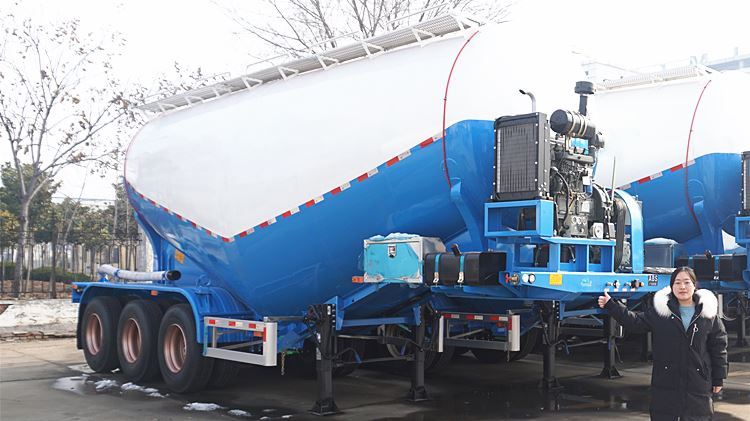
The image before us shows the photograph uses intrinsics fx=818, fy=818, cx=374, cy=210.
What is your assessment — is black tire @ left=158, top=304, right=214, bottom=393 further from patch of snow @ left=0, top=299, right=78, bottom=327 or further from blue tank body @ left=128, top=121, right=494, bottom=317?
patch of snow @ left=0, top=299, right=78, bottom=327

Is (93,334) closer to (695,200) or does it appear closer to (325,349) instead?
(325,349)

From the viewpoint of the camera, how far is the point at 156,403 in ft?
29.9

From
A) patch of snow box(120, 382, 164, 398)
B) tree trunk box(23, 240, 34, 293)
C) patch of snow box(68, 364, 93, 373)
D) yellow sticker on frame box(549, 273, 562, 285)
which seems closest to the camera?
yellow sticker on frame box(549, 273, 562, 285)

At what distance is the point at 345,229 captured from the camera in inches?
321

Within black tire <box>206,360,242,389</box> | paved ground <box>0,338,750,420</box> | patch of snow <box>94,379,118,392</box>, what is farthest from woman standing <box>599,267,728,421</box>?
patch of snow <box>94,379,118,392</box>

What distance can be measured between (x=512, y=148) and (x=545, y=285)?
48.4 inches

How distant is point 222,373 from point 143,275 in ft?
6.84

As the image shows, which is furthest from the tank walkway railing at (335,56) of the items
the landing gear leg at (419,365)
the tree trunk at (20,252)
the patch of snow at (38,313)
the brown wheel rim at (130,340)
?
the tree trunk at (20,252)

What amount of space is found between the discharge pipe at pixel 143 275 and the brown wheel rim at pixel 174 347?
88 centimetres

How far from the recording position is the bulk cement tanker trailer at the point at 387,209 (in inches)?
289

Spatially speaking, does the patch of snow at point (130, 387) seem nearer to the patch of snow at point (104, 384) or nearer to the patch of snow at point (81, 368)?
the patch of snow at point (104, 384)

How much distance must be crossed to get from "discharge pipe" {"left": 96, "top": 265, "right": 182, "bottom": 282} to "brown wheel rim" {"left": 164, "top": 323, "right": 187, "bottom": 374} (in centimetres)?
88

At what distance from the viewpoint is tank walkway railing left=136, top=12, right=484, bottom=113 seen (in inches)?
305

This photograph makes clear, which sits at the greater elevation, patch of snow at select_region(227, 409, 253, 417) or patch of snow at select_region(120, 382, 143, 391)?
patch of snow at select_region(227, 409, 253, 417)
